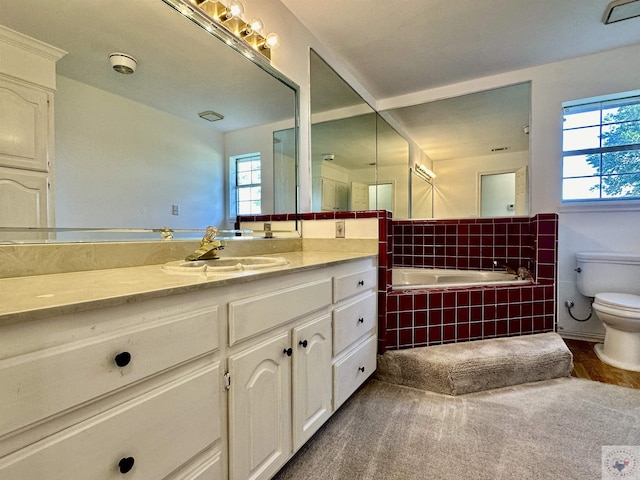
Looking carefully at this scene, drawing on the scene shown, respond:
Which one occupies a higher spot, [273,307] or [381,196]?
[381,196]

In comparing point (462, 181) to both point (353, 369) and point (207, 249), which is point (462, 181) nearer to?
point (353, 369)

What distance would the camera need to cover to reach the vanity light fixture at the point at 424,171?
11.7ft

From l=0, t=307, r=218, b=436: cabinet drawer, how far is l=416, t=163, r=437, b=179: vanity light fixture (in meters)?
3.33

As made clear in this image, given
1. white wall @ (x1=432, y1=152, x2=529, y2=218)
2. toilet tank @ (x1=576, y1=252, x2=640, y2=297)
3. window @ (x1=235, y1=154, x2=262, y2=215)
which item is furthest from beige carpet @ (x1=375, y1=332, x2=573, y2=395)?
white wall @ (x1=432, y1=152, x2=529, y2=218)

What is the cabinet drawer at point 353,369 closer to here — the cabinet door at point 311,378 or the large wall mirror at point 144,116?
the cabinet door at point 311,378

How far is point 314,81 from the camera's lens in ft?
7.55

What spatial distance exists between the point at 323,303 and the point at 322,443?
0.61 metres

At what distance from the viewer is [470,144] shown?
3.44 meters

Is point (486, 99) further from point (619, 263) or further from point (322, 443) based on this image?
point (322, 443)

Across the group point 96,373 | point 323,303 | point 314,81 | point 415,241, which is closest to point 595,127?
point 415,241

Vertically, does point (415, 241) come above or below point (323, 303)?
above

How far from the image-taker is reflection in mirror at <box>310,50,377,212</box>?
237 cm

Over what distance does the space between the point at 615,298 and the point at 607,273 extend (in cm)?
35

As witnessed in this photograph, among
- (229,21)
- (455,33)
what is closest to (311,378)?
(229,21)
